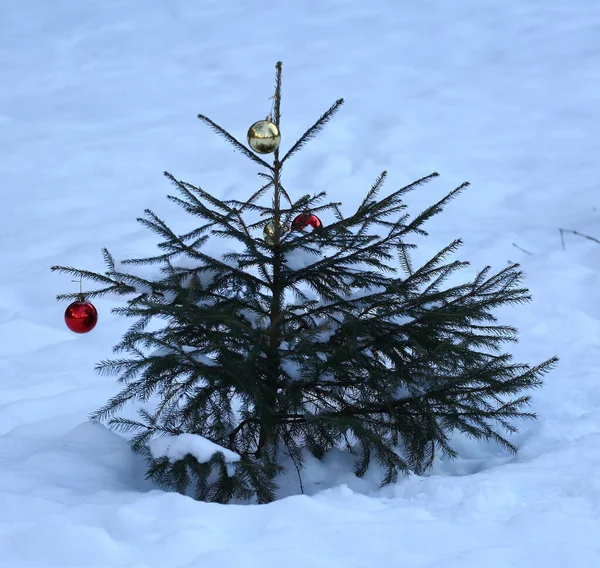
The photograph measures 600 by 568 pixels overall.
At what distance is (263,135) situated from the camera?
3777mm

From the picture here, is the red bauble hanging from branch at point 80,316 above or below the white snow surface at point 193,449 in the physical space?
above

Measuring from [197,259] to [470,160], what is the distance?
23.9 ft

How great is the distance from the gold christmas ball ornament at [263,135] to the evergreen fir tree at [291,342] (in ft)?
0.46

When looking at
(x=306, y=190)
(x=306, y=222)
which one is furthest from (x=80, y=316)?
(x=306, y=190)

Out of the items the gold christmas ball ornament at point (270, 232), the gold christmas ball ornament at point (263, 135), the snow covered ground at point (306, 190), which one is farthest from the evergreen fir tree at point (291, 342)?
the snow covered ground at point (306, 190)

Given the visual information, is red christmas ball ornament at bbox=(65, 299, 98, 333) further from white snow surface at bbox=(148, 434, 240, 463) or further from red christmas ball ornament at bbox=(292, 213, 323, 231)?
red christmas ball ornament at bbox=(292, 213, 323, 231)

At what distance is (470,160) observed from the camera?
10.6 metres

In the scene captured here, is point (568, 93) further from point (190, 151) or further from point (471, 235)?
point (190, 151)

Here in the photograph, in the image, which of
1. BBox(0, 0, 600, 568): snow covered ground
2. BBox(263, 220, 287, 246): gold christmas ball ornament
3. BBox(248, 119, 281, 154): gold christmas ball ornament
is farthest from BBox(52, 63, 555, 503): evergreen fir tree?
BBox(0, 0, 600, 568): snow covered ground

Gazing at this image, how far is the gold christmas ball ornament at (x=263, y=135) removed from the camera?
3.77 m

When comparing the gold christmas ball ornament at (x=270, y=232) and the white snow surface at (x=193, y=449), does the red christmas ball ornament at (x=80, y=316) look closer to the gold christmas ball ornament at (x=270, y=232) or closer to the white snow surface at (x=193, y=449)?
the white snow surface at (x=193, y=449)

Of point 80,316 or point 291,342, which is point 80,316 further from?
point 291,342

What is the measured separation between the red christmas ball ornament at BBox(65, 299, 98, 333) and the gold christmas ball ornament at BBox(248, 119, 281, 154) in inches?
45.4

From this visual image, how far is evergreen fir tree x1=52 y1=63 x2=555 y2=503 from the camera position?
3887mm
